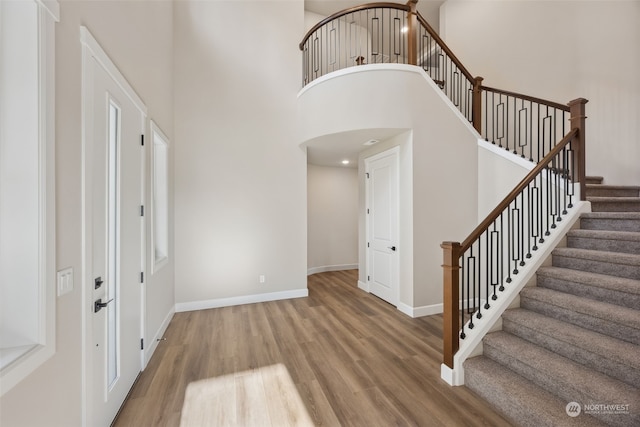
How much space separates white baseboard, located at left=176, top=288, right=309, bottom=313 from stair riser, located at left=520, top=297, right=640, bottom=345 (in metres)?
3.11

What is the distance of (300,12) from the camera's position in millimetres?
4645

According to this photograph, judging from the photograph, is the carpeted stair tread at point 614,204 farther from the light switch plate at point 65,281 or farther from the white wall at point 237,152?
the light switch plate at point 65,281

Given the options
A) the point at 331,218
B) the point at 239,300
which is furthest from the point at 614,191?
the point at 239,300

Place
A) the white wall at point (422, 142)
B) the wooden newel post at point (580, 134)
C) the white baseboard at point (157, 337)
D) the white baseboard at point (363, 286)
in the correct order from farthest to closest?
the white baseboard at point (363, 286) → the white wall at point (422, 142) → the wooden newel post at point (580, 134) → the white baseboard at point (157, 337)

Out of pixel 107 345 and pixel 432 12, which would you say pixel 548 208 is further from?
pixel 432 12

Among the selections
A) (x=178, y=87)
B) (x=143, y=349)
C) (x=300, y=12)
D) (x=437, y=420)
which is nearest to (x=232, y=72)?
(x=178, y=87)

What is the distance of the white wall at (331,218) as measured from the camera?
252 inches

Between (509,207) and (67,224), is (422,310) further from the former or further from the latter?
(67,224)

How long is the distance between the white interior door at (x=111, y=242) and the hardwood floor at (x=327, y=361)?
13.6 inches

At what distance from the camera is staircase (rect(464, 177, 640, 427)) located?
1651 mm

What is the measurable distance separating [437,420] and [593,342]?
1199 millimetres

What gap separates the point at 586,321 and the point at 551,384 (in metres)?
0.60

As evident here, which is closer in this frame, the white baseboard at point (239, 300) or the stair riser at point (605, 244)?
the stair riser at point (605, 244)

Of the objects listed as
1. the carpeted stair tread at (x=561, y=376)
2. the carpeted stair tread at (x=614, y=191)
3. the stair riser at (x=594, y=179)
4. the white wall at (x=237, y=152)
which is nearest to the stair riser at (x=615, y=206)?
the carpeted stair tread at (x=614, y=191)
